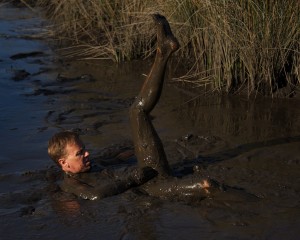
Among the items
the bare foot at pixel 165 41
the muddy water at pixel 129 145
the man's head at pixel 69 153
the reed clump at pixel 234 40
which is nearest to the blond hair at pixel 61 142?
the man's head at pixel 69 153

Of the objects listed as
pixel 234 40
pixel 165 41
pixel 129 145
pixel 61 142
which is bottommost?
pixel 129 145

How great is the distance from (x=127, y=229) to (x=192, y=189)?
645mm

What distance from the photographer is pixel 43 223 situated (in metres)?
4.70

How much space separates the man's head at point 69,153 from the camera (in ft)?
17.4

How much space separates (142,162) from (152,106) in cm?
43

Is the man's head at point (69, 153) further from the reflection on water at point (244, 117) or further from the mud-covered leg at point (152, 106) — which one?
the reflection on water at point (244, 117)

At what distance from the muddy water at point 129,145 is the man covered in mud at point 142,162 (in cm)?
9

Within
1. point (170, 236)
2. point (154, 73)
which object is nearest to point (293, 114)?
point (154, 73)

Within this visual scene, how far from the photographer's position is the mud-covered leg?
5.16 meters

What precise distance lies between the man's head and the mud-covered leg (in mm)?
421

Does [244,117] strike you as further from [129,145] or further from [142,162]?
[142,162]

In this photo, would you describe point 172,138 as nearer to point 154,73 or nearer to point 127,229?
point 154,73

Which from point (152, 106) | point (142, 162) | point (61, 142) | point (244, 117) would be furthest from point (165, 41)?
point (244, 117)

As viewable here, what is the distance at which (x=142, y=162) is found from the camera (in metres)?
5.30
